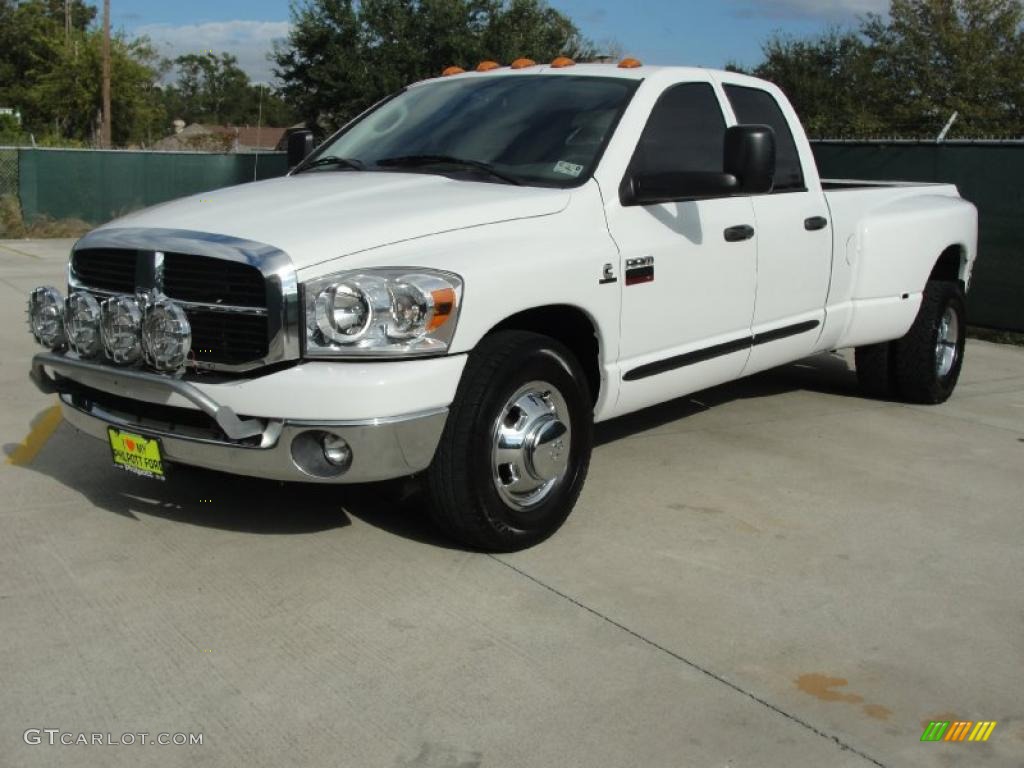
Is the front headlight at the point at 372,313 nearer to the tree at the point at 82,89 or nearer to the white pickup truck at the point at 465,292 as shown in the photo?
the white pickup truck at the point at 465,292

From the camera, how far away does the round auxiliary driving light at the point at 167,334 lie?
418 cm

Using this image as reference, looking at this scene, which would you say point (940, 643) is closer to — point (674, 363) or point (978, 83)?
point (674, 363)

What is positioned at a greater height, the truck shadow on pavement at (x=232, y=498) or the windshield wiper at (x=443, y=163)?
the windshield wiper at (x=443, y=163)

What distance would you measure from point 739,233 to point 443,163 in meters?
1.50

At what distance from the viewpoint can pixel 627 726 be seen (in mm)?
3371

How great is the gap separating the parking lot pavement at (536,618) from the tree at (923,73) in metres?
27.4

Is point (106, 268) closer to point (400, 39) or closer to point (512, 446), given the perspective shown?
point (512, 446)

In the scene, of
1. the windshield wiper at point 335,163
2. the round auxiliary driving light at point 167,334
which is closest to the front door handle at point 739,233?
the windshield wiper at point 335,163

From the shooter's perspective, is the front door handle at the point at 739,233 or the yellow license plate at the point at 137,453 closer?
the yellow license plate at the point at 137,453

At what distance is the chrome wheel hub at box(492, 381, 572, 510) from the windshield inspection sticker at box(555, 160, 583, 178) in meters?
0.97

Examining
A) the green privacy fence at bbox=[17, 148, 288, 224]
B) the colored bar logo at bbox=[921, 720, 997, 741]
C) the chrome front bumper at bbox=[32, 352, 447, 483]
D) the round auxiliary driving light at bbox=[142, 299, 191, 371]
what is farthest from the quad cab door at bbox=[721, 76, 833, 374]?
the green privacy fence at bbox=[17, 148, 288, 224]

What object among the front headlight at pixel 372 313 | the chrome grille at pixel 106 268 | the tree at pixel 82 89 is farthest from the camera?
the tree at pixel 82 89
